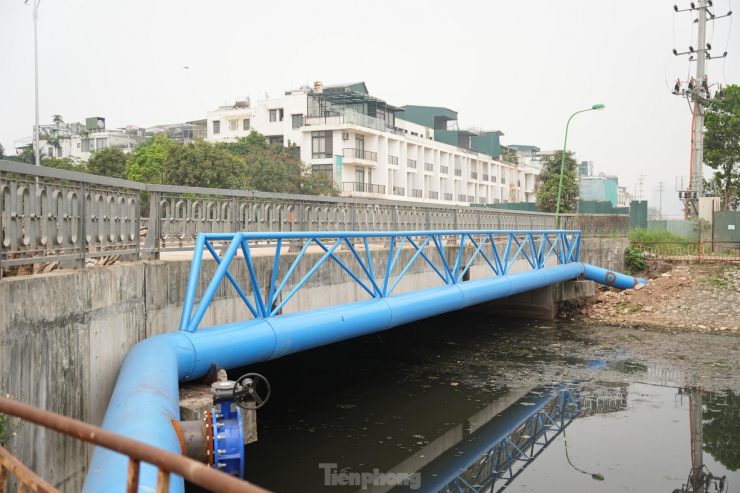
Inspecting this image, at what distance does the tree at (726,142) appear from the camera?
36.1 m

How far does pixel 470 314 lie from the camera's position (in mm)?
21828

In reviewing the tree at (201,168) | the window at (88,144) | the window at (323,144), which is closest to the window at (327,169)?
the window at (323,144)

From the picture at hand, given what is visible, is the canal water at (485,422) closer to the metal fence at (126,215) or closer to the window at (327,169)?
the metal fence at (126,215)

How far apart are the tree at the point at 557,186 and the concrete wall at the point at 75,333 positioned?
4081 cm

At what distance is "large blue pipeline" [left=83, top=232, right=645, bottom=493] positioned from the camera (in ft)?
11.8

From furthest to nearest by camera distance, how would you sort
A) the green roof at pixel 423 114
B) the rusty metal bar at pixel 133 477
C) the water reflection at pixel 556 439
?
the green roof at pixel 423 114 < the water reflection at pixel 556 439 < the rusty metal bar at pixel 133 477

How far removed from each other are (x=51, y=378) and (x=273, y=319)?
3.00 metres

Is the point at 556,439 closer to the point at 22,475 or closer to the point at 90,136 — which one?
the point at 22,475

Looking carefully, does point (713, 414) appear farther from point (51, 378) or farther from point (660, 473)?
point (51, 378)

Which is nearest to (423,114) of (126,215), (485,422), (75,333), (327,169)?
(327,169)

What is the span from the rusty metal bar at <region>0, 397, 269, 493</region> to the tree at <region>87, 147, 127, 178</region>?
44.4 meters

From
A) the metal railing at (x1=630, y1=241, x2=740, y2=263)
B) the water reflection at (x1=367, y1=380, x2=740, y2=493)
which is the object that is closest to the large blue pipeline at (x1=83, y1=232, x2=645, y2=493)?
the water reflection at (x1=367, y1=380, x2=740, y2=493)

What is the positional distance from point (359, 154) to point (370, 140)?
1.96m

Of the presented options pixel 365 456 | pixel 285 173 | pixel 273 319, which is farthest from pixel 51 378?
pixel 285 173
